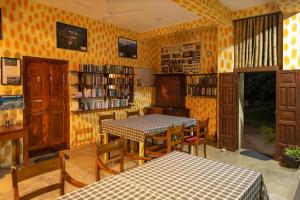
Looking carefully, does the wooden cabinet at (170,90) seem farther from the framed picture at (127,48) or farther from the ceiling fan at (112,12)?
the ceiling fan at (112,12)

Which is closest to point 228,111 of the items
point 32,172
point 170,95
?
point 170,95

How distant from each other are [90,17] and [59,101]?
2.43 metres

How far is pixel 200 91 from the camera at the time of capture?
6984 mm

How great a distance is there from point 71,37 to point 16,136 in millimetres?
2790

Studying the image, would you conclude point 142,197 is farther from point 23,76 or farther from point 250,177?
point 23,76

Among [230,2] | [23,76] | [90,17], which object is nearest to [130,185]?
[23,76]

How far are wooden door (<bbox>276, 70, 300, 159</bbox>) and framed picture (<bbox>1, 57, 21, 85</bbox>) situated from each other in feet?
18.2

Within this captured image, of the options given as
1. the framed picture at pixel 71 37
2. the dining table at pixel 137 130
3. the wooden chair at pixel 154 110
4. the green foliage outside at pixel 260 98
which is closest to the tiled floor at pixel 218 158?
the dining table at pixel 137 130

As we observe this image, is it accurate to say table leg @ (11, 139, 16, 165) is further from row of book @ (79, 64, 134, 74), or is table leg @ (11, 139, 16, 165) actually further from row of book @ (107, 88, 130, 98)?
row of book @ (107, 88, 130, 98)

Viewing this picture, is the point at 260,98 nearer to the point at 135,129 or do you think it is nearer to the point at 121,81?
the point at 121,81

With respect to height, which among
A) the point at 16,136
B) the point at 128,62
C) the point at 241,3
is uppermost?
the point at 241,3

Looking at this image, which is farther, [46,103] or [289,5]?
[46,103]

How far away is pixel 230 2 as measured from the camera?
15.9ft

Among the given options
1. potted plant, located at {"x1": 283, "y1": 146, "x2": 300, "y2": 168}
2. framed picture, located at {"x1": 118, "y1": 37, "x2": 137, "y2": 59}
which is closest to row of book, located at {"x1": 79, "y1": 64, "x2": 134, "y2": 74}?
framed picture, located at {"x1": 118, "y1": 37, "x2": 137, "y2": 59}
